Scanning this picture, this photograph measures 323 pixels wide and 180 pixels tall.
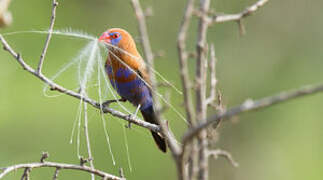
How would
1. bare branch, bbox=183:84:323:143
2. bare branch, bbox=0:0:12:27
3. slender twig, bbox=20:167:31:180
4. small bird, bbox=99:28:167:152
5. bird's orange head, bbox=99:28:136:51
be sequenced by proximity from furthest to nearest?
bird's orange head, bbox=99:28:136:51 < small bird, bbox=99:28:167:152 < slender twig, bbox=20:167:31:180 < bare branch, bbox=0:0:12:27 < bare branch, bbox=183:84:323:143

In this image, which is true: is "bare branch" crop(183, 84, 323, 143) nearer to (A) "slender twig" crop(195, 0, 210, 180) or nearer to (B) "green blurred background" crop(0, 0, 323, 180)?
(A) "slender twig" crop(195, 0, 210, 180)

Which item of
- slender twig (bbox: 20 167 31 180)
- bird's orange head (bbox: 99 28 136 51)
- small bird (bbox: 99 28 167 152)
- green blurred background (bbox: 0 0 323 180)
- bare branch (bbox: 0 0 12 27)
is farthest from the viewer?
green blurred background (bbox: 0 0 323 180)

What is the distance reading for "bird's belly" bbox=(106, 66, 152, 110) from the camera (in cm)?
499

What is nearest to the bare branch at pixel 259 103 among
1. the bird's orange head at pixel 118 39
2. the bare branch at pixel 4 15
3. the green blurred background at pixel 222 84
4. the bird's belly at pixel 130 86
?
the bare branch at pixel 4 15

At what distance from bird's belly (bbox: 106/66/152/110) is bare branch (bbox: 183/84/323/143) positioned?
3339 millimetres

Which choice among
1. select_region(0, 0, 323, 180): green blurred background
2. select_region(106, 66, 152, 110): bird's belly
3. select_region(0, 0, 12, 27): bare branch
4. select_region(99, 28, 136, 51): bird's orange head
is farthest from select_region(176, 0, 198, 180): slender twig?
select_region(0, 0, 323, 180): green blurred background

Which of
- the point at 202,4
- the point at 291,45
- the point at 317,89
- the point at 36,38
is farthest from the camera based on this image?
the point at 291,45

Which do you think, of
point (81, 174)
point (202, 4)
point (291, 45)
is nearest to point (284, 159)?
point (291, 45)

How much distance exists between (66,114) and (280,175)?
168 inches

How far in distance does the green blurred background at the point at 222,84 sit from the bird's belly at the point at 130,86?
3536 mm

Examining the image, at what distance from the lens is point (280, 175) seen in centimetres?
1109

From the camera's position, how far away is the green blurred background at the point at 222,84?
9250 mm

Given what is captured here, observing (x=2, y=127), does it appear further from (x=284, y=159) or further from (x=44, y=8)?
(x=284, y=159)

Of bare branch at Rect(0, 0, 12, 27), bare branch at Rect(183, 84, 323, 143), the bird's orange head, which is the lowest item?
bare branch at Rect(183, 84, 323, 143)
